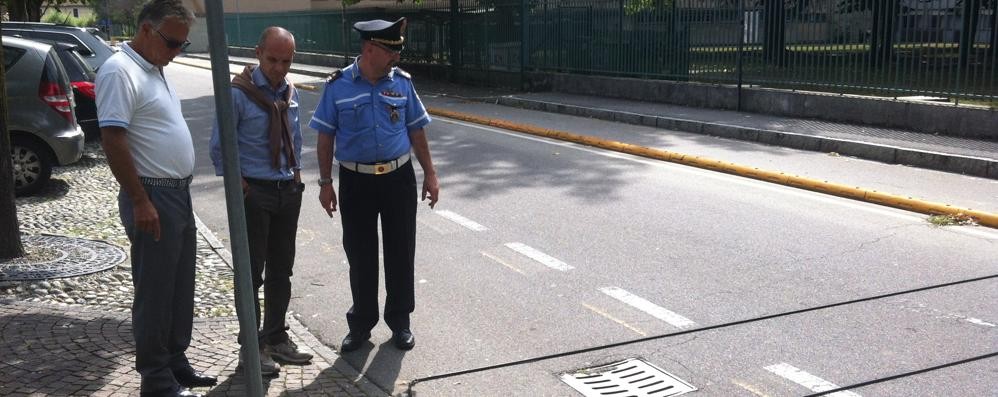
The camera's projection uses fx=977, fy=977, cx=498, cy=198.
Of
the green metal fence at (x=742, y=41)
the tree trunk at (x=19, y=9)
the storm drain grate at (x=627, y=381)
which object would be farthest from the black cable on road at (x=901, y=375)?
the tree trunk at (x=19, y=9)

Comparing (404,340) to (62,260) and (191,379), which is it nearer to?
(191,379)

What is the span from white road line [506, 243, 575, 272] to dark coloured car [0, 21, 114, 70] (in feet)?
33.5

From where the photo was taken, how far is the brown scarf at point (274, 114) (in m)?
4.76

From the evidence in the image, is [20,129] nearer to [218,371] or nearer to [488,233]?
[488,233]

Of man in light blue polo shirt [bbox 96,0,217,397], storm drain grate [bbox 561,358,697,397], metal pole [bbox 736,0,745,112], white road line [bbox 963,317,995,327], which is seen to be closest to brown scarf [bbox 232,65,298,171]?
man in light blue polo shirt [bbox 96,0,217,397]

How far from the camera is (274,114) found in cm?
480

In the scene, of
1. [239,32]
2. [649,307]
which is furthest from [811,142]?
[239,32]

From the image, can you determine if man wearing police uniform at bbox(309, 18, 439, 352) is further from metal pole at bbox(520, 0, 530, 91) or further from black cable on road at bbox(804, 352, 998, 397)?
metal pole at bbox(520, 0, 530, 91)

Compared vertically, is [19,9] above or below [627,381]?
above

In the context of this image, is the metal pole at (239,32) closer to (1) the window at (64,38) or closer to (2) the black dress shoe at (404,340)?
(1) the window at (64,38)

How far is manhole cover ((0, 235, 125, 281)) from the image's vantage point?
→ 650 centimetres

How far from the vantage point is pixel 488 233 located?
26.8 ft

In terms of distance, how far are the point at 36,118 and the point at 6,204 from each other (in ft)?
10.8

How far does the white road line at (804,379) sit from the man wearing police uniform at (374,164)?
77.9 inches
